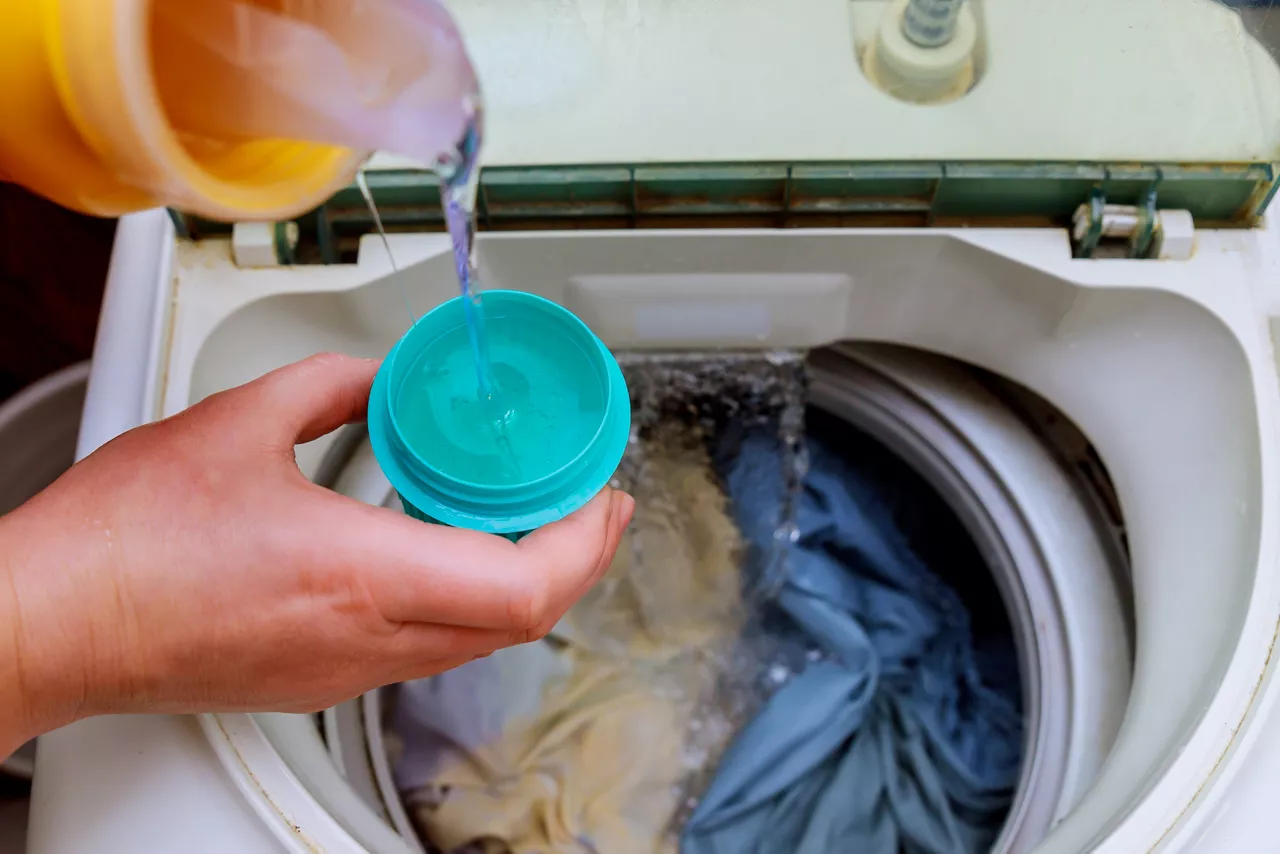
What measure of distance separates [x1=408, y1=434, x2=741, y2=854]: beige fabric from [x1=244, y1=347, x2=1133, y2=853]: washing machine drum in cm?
Answer: 8

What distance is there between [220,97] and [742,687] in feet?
2.43

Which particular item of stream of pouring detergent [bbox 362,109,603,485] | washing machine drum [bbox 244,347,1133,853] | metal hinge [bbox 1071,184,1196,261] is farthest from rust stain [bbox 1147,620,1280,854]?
stream of pouring detergent [bbox 362,109,603,485]

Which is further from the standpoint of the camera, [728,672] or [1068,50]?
[728,672]

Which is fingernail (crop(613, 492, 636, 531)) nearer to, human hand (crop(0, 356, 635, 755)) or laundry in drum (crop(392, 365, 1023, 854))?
human hand (crop(0, 356, 635, 755))

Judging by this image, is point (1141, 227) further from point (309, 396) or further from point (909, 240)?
point (309, 396)

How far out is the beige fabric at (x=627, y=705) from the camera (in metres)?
0.88

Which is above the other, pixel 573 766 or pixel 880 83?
pixel 880 83

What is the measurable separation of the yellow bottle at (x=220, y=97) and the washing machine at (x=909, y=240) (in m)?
0.23

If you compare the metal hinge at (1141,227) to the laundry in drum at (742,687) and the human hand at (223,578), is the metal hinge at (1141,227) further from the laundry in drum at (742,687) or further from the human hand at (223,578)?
the human hand at (223,578)

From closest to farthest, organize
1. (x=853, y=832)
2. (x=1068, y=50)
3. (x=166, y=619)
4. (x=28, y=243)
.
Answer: (x=166, y=619), (x=1068, y=50), (x=853, y=832), (x=28, y=243)

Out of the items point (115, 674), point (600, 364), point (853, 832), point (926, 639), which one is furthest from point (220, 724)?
point (926, 639)

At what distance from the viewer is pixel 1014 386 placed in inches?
36.2

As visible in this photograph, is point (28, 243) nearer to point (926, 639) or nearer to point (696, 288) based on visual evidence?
point (696, 288)

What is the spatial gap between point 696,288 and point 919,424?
0.28 m
